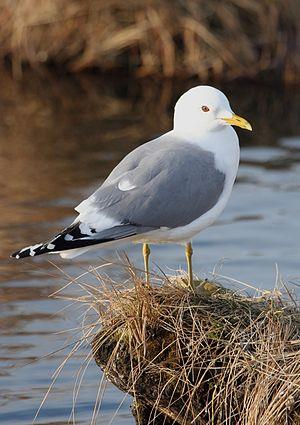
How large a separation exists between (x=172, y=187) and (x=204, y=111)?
0.41 metres

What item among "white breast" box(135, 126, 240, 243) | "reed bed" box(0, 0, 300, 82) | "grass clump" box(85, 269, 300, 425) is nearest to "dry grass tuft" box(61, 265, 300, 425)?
"grass clump" box(85, 269, 300, 425)

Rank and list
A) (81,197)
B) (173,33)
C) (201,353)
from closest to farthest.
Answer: (201,353)
(81,197)
(173,33)

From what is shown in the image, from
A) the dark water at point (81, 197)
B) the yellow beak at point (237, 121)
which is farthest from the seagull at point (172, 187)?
the dark water at point (81, 197)

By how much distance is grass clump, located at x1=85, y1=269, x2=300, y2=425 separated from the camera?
480cm

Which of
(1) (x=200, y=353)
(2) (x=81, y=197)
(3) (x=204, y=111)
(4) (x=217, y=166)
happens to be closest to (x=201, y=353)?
(1) (x=200, y=353)

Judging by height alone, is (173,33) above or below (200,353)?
above

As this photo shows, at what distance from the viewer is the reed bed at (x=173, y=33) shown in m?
13.2

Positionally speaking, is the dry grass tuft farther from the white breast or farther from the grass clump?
the white breast

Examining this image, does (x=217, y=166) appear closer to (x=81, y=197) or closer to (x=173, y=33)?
(x=81, y=197)

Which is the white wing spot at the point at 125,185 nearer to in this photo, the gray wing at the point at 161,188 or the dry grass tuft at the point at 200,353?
the gray wing at the point at 161,188

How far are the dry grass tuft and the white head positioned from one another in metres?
0.82

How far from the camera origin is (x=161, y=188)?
18.1 ft

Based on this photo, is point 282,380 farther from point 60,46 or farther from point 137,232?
point 60,46

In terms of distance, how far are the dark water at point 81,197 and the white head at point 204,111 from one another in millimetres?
1158
